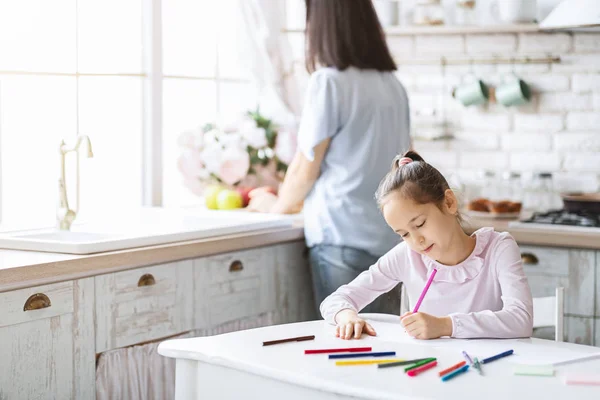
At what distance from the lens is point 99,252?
237cm

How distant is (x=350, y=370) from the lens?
1.61 meters

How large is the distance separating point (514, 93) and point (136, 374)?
6.44 feet

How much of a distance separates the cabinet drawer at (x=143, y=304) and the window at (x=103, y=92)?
447 millimetres

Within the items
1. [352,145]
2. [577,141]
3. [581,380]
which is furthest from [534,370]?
[577,141]

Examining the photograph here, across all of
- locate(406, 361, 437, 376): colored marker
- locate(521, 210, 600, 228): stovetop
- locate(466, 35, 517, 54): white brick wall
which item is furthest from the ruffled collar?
locate(466, 35, 517, 54): white brick wall

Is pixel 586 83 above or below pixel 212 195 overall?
above

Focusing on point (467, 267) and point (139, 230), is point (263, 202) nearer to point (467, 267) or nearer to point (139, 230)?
point (139, 230)

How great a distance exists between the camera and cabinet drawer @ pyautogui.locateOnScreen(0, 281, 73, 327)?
208 cm

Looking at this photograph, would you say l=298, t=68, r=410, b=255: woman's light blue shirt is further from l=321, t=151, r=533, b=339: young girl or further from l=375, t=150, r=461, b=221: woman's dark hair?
l=375, t=150, r=461, b=221: woman's dark hair

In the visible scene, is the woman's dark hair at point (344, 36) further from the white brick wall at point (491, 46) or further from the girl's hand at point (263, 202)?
the white brick wall at point (491, 46)

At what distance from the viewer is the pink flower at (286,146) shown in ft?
11.4

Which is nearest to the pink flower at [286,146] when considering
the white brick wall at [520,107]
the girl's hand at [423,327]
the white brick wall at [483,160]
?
the white brick wall at [520,107]

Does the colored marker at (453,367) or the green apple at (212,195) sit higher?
the green apple at (212,195)

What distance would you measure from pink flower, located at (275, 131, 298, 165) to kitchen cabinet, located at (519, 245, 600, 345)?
99cm
